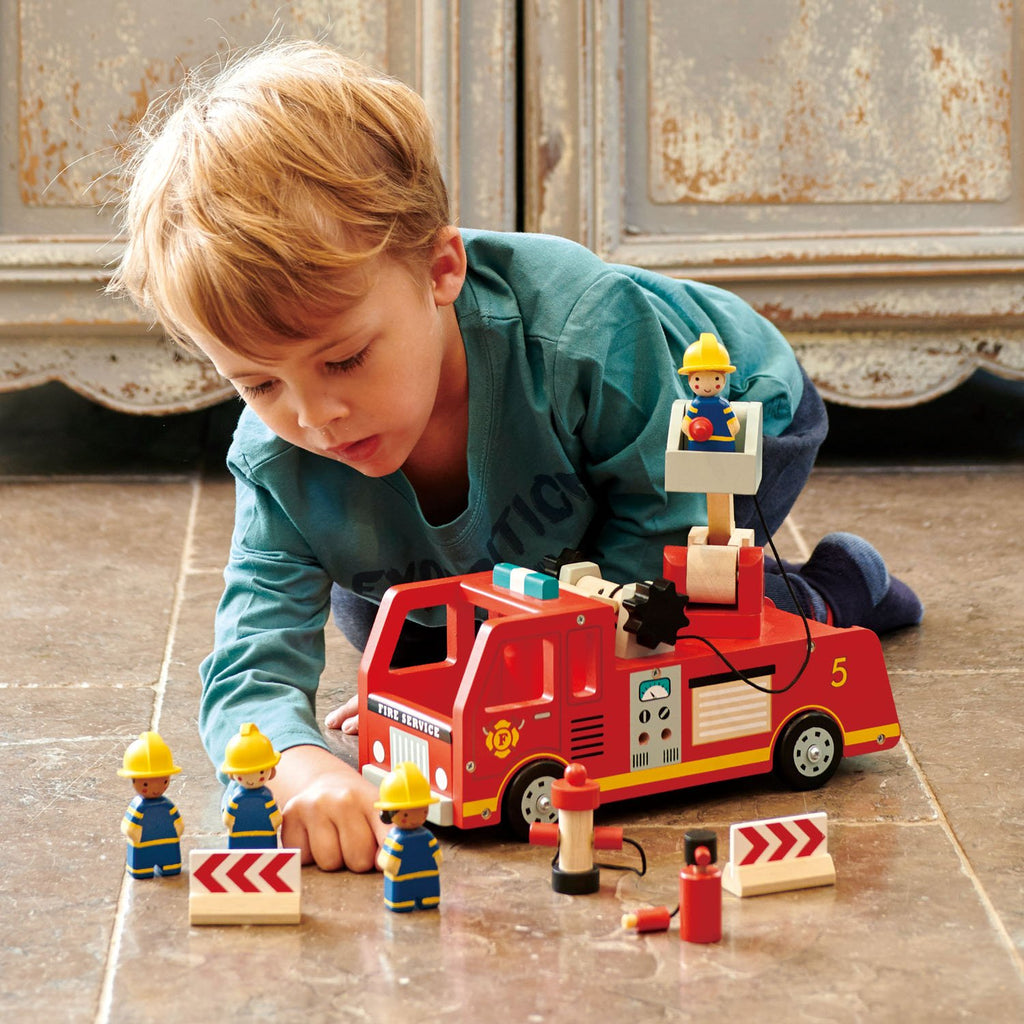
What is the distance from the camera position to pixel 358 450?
1.03 meters

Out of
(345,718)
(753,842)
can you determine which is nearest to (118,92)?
(345,718)

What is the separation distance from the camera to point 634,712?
98cm

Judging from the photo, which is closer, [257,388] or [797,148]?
[257,388]

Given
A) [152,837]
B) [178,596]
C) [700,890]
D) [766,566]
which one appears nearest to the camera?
[700,890]

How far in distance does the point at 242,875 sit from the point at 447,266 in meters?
0.47

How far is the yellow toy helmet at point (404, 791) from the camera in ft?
2.69

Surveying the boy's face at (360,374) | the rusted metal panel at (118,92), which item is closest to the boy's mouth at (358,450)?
the boy's face at (360,374)

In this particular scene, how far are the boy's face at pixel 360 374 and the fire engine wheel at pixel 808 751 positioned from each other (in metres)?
0.33

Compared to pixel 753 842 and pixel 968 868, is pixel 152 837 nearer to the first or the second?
pixel 753 842

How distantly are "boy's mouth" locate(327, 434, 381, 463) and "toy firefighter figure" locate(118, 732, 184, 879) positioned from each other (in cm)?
23

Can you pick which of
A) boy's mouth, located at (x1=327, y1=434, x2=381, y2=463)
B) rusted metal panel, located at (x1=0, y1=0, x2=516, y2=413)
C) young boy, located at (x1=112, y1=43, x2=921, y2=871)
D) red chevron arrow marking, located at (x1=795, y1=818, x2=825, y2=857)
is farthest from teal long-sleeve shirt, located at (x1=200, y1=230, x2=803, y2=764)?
rusted metal panel, located at (x1=0, y1=0, x2=516, y2=413)

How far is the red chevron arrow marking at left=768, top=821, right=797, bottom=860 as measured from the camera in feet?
2.83

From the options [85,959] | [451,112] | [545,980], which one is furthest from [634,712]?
[451,112]

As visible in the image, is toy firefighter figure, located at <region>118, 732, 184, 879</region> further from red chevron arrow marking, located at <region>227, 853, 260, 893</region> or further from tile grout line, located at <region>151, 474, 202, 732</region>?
tile grout line, located at <region>151, 474, 202, 732</region>
